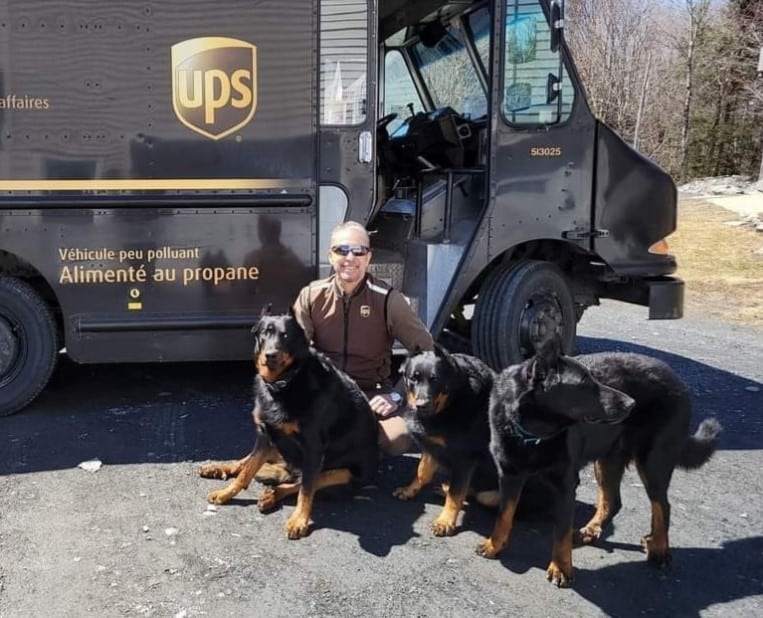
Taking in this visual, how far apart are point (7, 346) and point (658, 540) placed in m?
3.93

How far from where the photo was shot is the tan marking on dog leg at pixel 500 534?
3.40m

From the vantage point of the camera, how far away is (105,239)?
4.88 metres

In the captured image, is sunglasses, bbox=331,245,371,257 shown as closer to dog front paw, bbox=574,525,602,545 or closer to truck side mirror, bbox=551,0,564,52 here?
dog front paw, bbox=574,525,602,545

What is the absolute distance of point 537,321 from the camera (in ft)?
18.4

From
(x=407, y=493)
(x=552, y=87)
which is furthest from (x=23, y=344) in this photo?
(x=552, y=87)

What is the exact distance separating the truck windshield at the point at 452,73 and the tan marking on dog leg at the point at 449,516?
3.26 metres

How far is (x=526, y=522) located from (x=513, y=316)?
1977 mm

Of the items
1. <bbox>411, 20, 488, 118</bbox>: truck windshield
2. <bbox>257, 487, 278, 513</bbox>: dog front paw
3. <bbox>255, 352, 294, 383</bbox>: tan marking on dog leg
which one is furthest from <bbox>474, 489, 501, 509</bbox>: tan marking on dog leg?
<bbox>411, 20, 488, 118</bbox>: truck windshield

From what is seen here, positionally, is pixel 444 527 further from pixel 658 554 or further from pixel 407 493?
pixel 658 554

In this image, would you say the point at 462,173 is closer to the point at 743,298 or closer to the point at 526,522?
the point at 526,522

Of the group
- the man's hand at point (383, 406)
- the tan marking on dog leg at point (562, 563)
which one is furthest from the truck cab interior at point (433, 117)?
the tan marking on dog leg at point (562, 563)

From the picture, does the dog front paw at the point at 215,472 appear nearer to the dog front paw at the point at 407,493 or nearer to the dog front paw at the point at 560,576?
the dog front paw at the point at 407,493

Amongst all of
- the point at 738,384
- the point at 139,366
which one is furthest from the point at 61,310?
the point at 738,384

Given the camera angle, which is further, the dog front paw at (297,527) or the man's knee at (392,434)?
the man's knee at (392,434)
